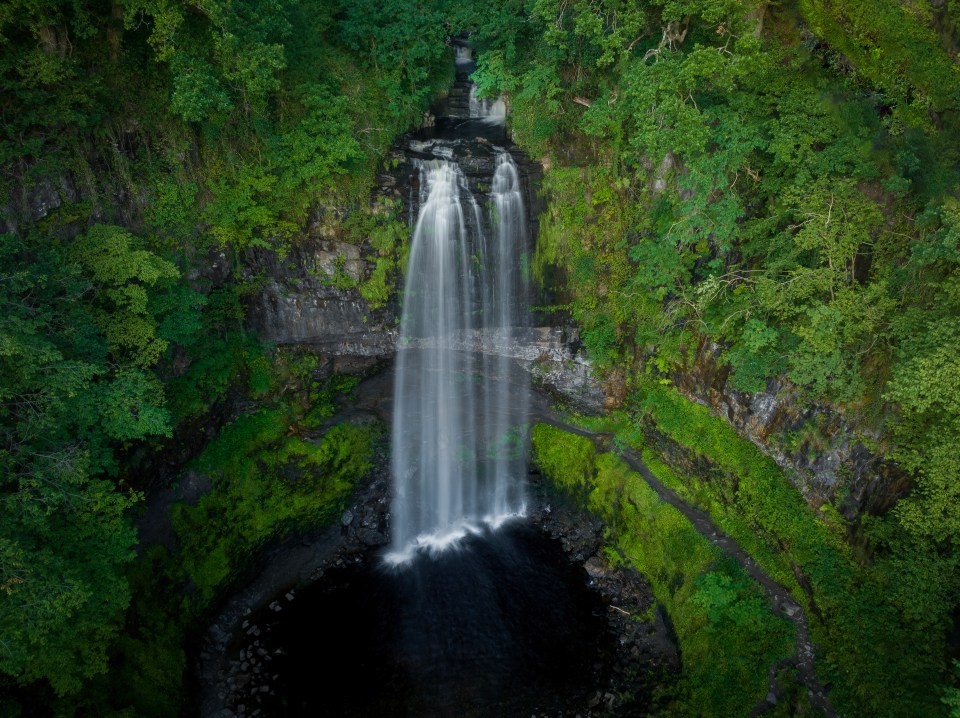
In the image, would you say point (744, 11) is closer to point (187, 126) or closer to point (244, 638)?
point (187, 126)

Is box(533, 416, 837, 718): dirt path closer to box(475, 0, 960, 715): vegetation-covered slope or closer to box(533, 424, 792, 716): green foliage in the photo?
box(533, 424, 792, 716): green foliage

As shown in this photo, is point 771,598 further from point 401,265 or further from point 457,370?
point 401,265

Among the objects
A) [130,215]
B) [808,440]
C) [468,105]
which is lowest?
[808,440]

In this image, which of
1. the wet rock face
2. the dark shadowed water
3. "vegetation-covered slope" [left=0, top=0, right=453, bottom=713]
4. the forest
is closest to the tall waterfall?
the forest

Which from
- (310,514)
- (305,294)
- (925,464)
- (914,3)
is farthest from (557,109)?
(310,514)

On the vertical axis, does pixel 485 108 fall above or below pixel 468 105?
below

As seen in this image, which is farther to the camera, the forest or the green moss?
the green moss

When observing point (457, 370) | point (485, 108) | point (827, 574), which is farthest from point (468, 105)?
point (827, 574)
